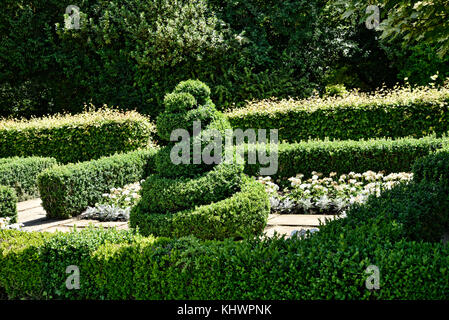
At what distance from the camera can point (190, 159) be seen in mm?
5547

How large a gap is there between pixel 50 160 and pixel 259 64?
9099 millimetres

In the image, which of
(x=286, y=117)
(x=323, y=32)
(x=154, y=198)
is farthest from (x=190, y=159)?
(x=323, y=32)

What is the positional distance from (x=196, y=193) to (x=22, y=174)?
24.2 ft

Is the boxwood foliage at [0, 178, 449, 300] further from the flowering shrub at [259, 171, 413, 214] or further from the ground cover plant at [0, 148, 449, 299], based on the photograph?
the flowering shrub at [259, 171, 413, 214]

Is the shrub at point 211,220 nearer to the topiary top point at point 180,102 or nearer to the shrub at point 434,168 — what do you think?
the topiary top point at point 180,102

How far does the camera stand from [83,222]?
8.02 meters

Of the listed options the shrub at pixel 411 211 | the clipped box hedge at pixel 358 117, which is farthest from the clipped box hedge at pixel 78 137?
the shrub at pixel 411 211

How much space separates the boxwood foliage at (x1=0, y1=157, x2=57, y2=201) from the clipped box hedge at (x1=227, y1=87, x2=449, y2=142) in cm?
547

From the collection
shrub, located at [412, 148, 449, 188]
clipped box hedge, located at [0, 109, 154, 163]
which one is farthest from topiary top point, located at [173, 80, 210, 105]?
clipped box hedge, located at [0, 109, 154, 163]

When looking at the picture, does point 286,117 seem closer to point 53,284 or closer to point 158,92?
point 158,92

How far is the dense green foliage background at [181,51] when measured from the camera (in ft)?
55.6

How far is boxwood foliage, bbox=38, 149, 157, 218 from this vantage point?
8375 millimetres

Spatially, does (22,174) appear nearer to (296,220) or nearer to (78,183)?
(78,183)

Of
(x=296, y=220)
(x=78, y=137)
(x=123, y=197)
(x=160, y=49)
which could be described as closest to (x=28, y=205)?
(x=78, y=137)
